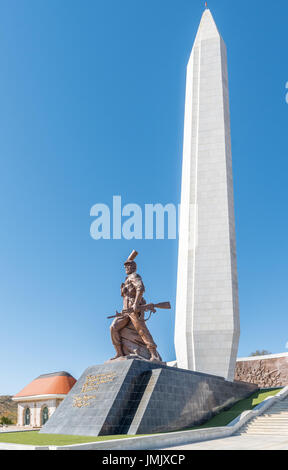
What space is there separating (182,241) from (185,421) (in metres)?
11.9

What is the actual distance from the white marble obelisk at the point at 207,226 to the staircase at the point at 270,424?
6.84 m

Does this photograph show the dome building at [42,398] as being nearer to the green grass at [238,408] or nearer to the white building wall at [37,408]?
the white building wall at [37,408]

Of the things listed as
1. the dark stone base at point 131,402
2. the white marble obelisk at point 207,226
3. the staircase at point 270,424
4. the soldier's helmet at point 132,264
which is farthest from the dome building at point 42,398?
the staircase at point 270,424

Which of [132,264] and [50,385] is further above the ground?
[132,264]

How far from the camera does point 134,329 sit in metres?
12.4

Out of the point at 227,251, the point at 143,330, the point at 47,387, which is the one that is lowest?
the point at 47,387

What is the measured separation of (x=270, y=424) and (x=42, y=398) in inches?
560

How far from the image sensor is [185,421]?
1150 cm

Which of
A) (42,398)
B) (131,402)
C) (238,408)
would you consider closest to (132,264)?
(131,402)

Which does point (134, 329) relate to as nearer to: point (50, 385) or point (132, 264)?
point (132, 264)

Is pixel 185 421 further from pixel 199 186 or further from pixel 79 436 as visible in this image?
pixel 199 186

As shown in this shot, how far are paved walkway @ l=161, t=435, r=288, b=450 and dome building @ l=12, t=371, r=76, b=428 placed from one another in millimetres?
13482

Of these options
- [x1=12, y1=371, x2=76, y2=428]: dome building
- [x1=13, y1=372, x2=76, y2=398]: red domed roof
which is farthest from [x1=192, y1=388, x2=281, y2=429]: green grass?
[x1=13, y1=372, x2=76, y2=398]: red domed roof
